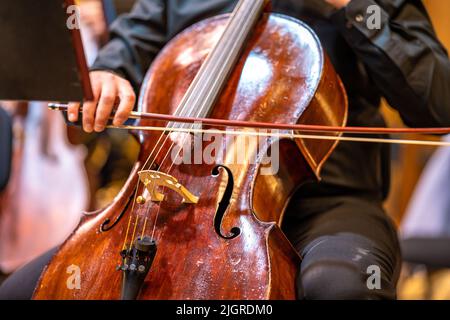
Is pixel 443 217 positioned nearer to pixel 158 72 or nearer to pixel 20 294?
pixel 158 72

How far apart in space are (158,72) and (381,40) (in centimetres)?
43

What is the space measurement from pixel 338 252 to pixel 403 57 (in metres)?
0.40

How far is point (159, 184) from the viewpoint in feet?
3.15

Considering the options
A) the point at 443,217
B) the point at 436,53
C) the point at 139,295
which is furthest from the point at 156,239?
the point at 443,217

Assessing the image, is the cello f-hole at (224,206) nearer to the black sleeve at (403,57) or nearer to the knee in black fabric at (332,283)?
the knee in black fabric at (332,283)

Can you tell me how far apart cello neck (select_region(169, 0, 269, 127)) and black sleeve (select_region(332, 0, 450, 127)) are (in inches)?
7.0

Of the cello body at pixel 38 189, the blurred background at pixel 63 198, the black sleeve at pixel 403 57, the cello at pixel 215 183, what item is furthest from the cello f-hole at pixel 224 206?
the cello body at pixel 38 189

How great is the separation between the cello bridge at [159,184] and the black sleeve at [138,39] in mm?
480

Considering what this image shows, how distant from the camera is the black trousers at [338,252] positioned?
37.3 inches

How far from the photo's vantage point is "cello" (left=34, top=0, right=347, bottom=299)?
874mm

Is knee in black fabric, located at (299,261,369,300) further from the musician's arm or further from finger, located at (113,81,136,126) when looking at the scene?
the musician's arm

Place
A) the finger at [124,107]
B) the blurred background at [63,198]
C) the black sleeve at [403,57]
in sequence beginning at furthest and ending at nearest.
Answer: the blurred background at [63,198] < the black sleeve at [403,57] < the finger at [124,107]

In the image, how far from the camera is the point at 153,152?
1080 mm

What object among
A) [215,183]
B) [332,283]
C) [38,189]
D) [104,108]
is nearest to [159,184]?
[215,183]
